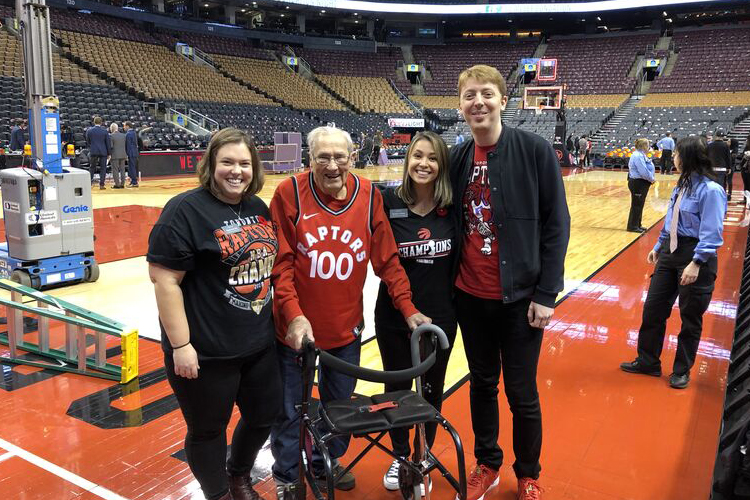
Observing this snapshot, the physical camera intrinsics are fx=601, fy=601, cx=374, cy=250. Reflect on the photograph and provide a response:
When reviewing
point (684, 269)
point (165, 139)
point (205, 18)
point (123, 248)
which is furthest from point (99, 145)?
point (205, 18)

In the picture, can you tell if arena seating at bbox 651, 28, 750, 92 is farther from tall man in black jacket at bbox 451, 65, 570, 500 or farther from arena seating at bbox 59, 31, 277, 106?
tall man in black jacket at bbox 451, 65, 570, 500

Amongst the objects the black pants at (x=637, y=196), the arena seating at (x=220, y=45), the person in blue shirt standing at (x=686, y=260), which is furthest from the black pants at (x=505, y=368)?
the arena seating at (x=220, y=45)

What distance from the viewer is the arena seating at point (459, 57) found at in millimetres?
36594

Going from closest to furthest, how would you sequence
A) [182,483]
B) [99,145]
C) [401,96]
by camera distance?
[182,483] → [99,145] → [401,96]

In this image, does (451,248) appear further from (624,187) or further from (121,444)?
(624,187)

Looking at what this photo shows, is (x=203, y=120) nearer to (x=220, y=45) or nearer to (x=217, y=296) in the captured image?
(x=220, y=45)

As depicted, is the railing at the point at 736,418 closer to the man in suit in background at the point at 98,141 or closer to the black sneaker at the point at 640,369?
the black sneaker at the point at 640,369

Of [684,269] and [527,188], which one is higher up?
[527,188]

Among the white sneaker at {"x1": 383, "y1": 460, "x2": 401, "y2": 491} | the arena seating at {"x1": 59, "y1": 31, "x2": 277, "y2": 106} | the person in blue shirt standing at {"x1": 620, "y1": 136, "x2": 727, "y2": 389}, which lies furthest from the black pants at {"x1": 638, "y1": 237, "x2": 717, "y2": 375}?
the arena seating at {"x1": 59, "y1": 31, "x2": 277, "y2": 106}

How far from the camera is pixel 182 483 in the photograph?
260 cm

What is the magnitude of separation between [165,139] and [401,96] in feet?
63.5

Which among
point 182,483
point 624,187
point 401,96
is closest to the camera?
point 182,483

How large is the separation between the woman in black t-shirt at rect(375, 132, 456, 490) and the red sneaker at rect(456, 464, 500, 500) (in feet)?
0.95

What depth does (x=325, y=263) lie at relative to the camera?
2.25 m
